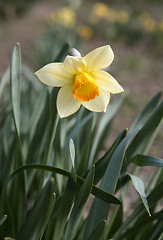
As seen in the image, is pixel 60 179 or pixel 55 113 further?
pixel 60 179

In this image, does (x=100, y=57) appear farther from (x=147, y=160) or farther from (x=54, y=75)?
(x=147, y=160)

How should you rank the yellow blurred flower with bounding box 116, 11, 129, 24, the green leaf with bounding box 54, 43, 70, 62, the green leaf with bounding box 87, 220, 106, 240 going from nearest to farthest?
the green leaf with bounding box 87, 220, 106, 240, the green leaf with bounding box 54, 43, 70, 62, the yellow blurred flower with bounding box 116, 11, 129, 24

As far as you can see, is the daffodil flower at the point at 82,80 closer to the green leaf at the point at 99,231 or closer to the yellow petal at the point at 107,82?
the yellow petal at the point at 107,82

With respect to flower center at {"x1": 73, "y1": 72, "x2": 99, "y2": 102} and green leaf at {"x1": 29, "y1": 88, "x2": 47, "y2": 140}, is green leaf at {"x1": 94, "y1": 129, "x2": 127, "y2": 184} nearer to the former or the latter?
flower center at {"x1": 73, "y1": 72, "x2": 99, "y2": 102}

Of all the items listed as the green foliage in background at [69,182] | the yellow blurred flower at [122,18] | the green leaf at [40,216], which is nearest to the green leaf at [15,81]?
the green foliage in background at [69,182]

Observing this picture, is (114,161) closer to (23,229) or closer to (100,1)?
(23,229)

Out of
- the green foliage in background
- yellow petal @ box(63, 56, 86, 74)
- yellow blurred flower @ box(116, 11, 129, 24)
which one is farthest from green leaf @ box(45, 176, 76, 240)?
yellow blurred flower @ box(116, 11, 129, 24)

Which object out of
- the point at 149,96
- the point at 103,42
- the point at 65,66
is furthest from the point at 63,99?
the point at 103,42
